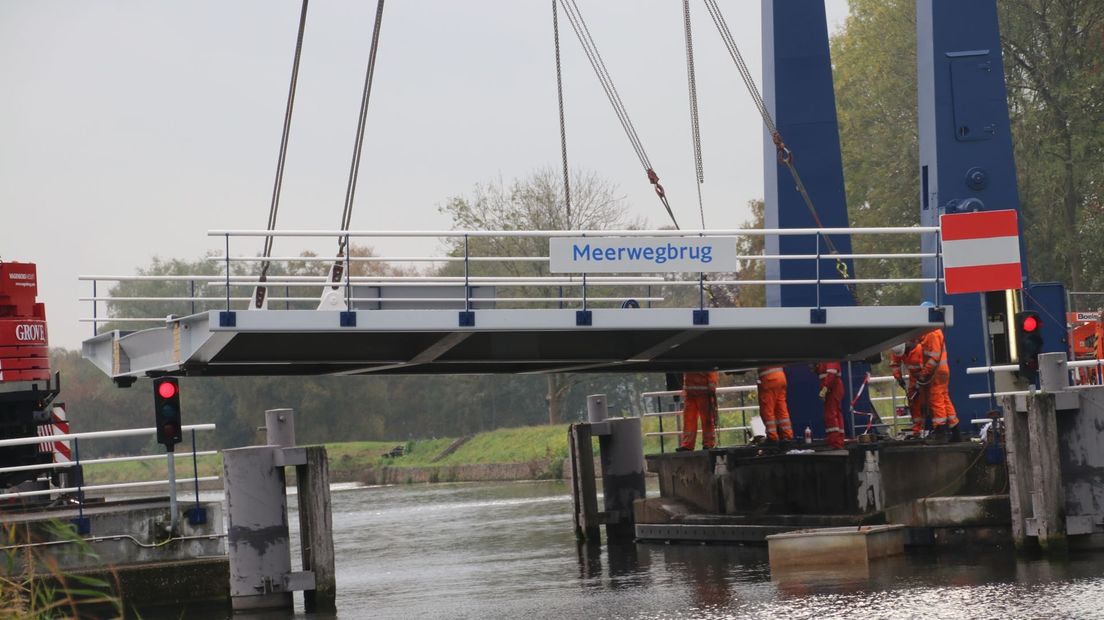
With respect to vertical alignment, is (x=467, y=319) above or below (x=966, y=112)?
below

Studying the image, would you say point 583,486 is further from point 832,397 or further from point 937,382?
point 937,382

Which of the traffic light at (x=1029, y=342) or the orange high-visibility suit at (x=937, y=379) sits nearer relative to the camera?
the traffic light at (x=1029, y=342)

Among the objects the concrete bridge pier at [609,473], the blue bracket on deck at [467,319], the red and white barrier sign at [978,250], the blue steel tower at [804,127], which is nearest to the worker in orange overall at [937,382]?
the red and white barrier sign at [978,250]

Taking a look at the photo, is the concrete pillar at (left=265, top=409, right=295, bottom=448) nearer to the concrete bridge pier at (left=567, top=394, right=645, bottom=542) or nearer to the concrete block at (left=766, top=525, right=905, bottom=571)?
the concrete block at (left=766, top=525, right=905, bottom=571)

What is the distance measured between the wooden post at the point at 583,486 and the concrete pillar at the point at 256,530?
343 inches

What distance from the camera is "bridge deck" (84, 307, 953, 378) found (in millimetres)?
16172

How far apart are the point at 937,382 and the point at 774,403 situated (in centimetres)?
276

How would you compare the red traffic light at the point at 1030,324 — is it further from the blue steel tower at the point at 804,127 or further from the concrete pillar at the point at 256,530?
the concrete pillar at the point at 256,530

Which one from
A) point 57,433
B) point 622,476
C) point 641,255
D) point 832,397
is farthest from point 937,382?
point 57,433

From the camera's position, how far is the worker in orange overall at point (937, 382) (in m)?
19.9

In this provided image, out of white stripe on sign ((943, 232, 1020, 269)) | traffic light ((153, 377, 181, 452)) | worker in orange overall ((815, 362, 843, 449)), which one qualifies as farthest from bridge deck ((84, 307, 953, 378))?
worker in orange overall ((815, 362, 843, 449))

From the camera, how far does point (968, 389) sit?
22344 millimetres

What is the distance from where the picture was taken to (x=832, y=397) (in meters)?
21.7

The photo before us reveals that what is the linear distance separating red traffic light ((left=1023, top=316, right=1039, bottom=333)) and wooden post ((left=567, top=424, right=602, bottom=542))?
9.18 meters
